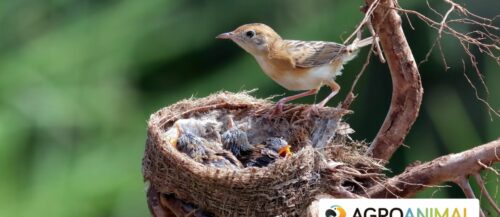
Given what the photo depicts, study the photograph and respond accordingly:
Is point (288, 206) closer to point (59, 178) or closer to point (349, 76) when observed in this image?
point (349, 76)

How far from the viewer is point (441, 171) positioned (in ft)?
7.51

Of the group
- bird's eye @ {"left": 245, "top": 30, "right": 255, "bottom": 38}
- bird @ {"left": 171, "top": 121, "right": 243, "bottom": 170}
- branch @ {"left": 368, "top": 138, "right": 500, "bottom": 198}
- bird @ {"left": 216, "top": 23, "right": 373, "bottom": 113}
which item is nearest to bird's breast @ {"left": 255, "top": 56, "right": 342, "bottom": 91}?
bird @ {"left": 216, "top": 23, "right": 373, "bottom": 113}

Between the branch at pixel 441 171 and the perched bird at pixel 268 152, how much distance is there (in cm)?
A: 45

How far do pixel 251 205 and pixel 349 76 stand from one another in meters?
1.89

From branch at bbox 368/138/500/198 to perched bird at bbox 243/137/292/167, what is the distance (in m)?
0.45

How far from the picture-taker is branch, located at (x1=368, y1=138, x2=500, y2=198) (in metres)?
2.26

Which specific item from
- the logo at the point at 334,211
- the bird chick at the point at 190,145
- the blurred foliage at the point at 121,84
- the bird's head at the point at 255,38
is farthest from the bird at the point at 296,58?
the blurred foliage at the point at 121,84

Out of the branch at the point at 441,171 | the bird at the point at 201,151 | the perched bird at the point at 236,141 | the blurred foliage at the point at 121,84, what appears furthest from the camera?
the blurred foliage at the point at 121,84

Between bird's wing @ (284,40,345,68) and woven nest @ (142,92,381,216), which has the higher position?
bird's wing @ (284,40,345,68)

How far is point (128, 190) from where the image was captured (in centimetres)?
464

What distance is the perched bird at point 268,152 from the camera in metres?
2.78

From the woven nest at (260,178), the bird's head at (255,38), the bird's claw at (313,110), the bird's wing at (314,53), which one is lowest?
the woven nest at (260,178)

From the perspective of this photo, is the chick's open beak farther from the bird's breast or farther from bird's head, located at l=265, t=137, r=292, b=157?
the bird's breast

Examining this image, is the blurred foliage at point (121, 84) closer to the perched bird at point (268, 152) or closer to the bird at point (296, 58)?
the bird at point (296, 58)
